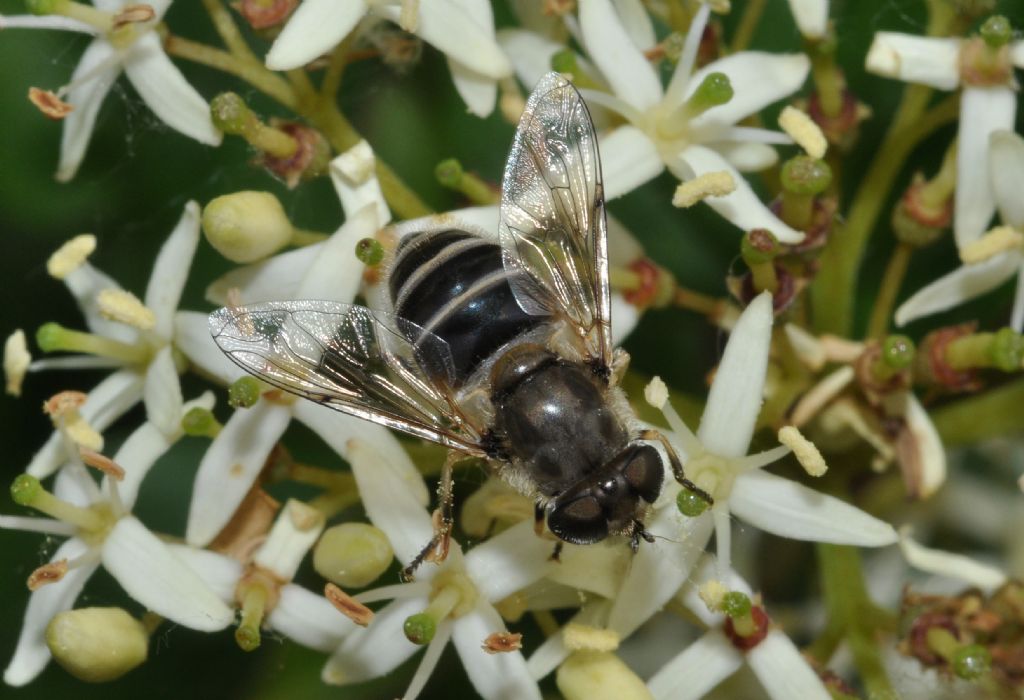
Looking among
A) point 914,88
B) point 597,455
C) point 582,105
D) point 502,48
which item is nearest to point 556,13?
point 502,48

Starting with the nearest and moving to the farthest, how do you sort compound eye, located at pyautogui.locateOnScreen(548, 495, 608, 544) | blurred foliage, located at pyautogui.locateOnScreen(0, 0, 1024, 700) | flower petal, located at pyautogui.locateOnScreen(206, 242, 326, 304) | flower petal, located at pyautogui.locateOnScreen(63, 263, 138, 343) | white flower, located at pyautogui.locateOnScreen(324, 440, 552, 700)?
1. compound eye, located at pyautogui.locateOnScreen(548, 495, 608, 544)
2. white flower, located at pyautogui.locateOnScreen(324, 440, 552, 700)
3. flower petal, located at pyautogui.locateOnScreen(206, 242, 326, 304)
4. flower petal, located at pyautogui.locateOnScreen(63, 263, 138, 343)
5. blurred foliage, located at pyautogui.locateOnScreen(0, 0, 1024, 700)

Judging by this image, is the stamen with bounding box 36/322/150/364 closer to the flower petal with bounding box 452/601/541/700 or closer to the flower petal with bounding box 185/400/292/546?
the flower petal with bounding box 185/400/292/546

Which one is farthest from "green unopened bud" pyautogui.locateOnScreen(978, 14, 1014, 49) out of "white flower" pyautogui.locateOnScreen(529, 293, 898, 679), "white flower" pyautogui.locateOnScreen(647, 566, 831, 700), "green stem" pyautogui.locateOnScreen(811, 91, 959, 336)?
"white flower" pyautogui.locateOnScreen(647, 566, 831, 700)

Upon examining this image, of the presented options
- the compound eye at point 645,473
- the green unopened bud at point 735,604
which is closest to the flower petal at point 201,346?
the compound eye at point 645,473

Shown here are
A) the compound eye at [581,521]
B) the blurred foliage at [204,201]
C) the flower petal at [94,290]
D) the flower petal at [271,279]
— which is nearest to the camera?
the compound eye at [581,521]

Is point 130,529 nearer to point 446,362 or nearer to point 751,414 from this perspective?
point 446,362

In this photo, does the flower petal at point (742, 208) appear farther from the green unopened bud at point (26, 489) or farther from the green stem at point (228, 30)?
the green unopened bud at point (26, 489)

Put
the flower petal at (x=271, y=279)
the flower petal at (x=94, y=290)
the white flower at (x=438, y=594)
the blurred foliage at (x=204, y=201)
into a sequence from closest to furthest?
the white flower at (x=438, y=594) < the flower petal at (x=271, y=279) < the flower petal at (x=94, y=290) < the blurred foliage at (x=204, y=201)

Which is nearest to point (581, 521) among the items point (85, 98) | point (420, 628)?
point (420, 628)
